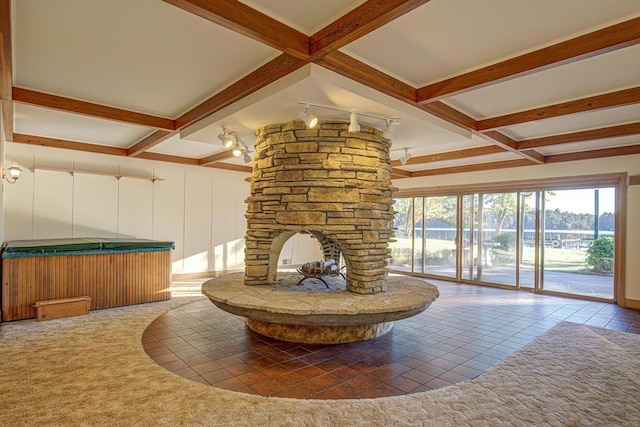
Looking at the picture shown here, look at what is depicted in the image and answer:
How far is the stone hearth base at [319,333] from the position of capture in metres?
3.80

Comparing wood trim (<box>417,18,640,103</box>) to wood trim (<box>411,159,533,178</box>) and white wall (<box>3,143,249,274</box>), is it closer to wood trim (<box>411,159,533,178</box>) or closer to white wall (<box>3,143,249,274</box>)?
wood trim (<box>411,159,533,178</box>)

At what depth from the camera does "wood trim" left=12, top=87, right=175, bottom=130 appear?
3.58m

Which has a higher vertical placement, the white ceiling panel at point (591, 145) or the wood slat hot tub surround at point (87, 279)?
the white ceiling panel at point (591, 145)

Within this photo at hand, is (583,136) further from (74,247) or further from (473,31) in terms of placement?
(74,247)

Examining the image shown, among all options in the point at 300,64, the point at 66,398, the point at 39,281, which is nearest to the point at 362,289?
the point at 300,64

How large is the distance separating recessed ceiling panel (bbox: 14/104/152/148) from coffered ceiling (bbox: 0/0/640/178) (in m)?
0.06

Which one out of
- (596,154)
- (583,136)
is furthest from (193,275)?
(596,154)

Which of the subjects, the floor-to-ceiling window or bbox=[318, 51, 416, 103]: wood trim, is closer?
bbox=[318, 51, 416, 103]: wood trim

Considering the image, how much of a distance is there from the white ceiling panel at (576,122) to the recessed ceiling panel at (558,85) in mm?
→ 543

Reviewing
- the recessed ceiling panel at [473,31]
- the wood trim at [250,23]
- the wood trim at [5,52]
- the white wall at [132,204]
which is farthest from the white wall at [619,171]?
the wood trim at [5,52]

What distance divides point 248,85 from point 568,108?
10.8 ft

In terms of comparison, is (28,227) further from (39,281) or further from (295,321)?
(295,321)

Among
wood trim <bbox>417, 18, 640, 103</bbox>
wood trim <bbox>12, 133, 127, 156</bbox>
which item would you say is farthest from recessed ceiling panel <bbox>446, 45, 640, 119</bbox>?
wood trim <bbox>12, 133, 127, 156</bbox>

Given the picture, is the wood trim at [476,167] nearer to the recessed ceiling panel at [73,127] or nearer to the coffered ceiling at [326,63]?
the coffered ceiling at [326,63]
